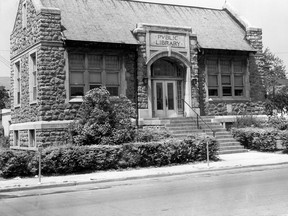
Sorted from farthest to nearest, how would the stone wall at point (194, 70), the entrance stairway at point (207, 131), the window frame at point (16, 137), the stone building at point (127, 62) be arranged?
the stone wall at point (194, 70) < the window frame at point (16, 137) < the entrance stairway at point (207, 131) < the stone building at point (127, 62)

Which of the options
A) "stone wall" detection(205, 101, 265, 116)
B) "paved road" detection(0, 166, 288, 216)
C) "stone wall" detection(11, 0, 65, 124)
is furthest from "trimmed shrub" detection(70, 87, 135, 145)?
"stone wall" detection(205, 101, 265, 116)

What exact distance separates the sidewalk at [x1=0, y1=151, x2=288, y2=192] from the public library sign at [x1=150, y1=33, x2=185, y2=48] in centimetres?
753

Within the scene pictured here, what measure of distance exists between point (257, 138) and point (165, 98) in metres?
5.74

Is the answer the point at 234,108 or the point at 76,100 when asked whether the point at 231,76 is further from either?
the point at 76,100

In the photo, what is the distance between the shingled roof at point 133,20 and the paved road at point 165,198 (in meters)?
10.9

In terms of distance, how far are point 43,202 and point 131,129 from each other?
9.24 m

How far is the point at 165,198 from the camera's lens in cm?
971

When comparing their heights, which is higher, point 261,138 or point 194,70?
point 194,70

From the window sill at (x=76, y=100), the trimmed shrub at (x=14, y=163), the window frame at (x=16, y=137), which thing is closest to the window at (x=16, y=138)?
the window frame at (x=16, y=137)

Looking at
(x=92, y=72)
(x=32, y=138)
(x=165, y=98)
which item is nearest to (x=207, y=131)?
(x=165, y=98)

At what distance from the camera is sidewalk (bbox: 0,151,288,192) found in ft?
42.2

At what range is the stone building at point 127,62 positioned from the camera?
20.6m

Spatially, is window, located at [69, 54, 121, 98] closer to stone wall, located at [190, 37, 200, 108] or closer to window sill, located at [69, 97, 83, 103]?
window sill, located at [69, 97, 83, 103]

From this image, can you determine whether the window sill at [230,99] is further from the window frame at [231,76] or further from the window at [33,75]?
the window at [33,75]
